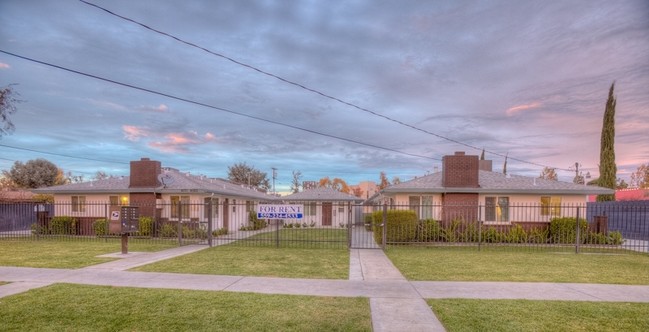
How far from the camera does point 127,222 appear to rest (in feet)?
44.3

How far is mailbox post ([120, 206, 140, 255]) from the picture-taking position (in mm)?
13211

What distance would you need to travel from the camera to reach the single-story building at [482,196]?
65.2 ft

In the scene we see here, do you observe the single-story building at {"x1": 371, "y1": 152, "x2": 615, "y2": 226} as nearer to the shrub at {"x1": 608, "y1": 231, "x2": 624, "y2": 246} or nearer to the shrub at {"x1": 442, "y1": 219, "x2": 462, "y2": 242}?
the shrub at {"x1": 442, "y1": 219, "x2": 462, "y2": 242}

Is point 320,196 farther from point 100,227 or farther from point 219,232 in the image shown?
point 100,227

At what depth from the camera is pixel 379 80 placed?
18531 mm

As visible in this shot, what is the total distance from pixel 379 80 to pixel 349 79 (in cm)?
152

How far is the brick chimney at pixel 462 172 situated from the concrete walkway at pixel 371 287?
11724mm

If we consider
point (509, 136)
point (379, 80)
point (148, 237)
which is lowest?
point (148, 237)

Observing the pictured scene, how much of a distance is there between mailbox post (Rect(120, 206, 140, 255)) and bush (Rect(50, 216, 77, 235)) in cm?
1099

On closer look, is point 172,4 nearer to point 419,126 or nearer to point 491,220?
point 419,126

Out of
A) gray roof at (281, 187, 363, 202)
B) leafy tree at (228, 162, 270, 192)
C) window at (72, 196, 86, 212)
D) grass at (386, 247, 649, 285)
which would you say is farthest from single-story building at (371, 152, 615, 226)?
leafy tree at (228, 162, 270, 192)

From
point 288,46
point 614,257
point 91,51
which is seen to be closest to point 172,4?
point 91,51

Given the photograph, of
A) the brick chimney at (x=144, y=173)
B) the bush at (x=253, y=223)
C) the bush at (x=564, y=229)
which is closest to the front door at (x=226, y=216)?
the bush at (x=253, y=223)

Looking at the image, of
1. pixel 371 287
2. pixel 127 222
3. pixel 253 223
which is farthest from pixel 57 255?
pixel 253 223
